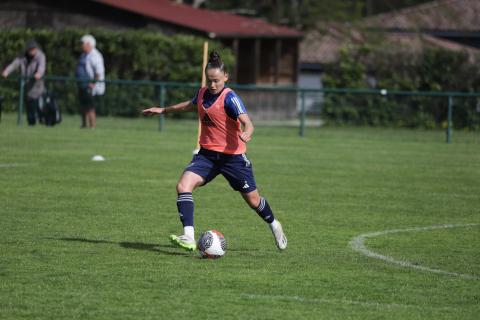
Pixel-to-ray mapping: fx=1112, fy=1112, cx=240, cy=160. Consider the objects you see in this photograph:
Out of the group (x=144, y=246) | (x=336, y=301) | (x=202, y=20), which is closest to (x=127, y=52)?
(x=202, y=20)

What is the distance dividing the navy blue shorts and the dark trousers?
1696 centimetres

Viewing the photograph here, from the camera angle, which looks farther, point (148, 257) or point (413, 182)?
point (413, 182)

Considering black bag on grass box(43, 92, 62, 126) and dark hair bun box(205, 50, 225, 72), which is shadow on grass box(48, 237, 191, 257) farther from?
black bag on grass box(43, 92, 62, 126)

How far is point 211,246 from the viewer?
9.21 meters

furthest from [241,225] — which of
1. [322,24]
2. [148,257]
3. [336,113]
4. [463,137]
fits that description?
[322,24]

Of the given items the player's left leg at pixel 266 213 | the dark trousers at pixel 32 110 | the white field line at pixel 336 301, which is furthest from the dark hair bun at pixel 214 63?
the dark trousers at pixel 32 110

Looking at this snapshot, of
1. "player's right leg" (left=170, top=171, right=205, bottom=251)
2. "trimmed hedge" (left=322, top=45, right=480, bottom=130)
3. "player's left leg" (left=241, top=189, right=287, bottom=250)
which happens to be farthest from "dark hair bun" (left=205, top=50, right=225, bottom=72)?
"trimmed hedge" (left=322, top=45, right=480, bottom=130)

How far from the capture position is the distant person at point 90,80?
2606cm

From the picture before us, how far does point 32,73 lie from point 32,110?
106 centimetres

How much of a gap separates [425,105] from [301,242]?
19.0 metres

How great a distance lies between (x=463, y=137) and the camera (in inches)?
1060

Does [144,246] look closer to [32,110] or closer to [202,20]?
[32,110]

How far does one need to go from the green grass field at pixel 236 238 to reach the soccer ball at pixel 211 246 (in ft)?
0.48

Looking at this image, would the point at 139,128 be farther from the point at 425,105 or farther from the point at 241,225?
the point at 241,225
